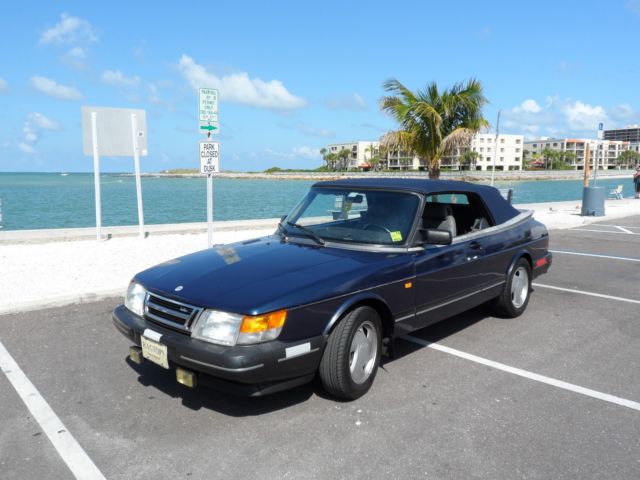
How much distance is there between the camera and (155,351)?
3584 mm

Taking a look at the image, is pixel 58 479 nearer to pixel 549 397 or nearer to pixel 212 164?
pixel 549 397

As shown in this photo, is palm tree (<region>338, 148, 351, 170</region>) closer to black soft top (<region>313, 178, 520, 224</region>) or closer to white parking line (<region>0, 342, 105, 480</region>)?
black soft top (<region>313, 178, 520, 224</region>)

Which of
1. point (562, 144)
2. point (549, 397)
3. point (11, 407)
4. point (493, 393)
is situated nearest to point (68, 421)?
point (11, 407)

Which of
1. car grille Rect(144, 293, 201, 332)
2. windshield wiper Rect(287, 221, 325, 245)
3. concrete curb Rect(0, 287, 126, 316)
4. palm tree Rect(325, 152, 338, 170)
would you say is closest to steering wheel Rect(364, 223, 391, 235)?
windshield wiper Rect(287, 221, 325, 245)

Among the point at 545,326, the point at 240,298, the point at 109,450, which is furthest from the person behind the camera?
the point at 545,326

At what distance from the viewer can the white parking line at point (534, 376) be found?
388 centimetres

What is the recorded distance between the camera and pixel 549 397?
155 inches

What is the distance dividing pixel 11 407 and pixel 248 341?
75.9 inches

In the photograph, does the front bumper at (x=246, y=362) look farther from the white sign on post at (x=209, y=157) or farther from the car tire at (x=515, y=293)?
the white sign on post at (x=209, y=157)

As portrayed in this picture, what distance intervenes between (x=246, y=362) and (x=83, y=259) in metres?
6.67

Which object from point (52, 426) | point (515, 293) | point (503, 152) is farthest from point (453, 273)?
point (503, 152)

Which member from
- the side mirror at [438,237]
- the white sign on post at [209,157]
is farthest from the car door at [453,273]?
the white sign on post at [209,157]

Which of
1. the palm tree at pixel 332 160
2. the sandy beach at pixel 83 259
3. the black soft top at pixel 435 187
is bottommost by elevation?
the sandy beach at pixel 83 259

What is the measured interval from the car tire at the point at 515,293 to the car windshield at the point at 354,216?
1.90 metres
